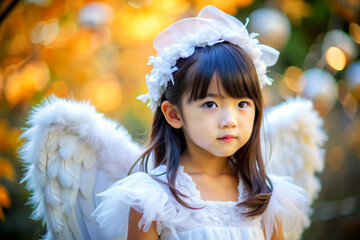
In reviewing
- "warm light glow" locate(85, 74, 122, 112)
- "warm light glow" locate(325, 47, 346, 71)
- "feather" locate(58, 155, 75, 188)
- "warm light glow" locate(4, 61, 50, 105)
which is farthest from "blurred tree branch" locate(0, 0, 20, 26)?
"warm light glow" locate(325, 47, 346, 71)

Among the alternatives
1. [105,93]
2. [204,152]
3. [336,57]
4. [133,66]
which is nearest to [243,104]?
[204,152]

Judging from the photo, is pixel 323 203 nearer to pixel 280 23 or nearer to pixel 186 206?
pixel 280 23

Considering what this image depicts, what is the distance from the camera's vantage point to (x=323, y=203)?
3.54 meters

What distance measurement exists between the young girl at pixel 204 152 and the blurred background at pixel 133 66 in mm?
699

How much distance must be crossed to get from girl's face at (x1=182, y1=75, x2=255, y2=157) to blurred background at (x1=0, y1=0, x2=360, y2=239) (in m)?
0.84

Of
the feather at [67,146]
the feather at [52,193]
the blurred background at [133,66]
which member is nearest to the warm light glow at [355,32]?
the blurred background at [133,66]

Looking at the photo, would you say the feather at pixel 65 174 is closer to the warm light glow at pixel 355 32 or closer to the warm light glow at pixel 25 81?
the warm light glow at pixel 25 81

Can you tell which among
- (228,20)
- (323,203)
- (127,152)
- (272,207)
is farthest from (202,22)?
(323,203)

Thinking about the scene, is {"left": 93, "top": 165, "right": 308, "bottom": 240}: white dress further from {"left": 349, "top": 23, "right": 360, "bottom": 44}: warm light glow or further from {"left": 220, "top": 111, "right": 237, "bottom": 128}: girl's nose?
{"left": 349, "top": 23, "right": 360, "bottom": 44}: warm light glow

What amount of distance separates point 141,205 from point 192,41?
1.87 feet

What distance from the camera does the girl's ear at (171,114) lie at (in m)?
1.32

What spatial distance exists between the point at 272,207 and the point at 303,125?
1.84ft

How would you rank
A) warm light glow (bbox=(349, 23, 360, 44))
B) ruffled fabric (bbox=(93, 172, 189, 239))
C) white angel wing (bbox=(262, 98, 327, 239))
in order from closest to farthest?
1. ruffled fabric (bbox=(93, 172, 189, 239))
2. white angel wing (bbox=(262, 98, 327, 239))
3. warm light glow (bbox=(349, 23, 360, 44))

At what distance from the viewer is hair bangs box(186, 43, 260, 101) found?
121cm
